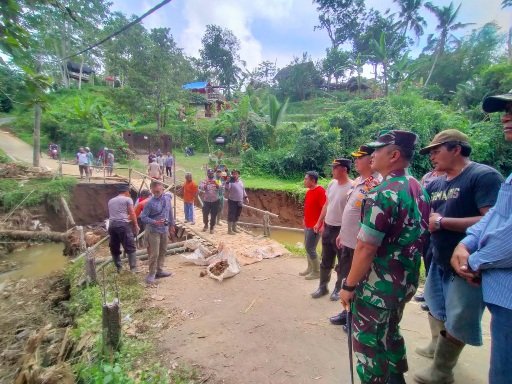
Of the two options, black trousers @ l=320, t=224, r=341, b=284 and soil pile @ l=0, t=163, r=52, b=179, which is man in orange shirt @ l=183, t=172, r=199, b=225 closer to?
black trousers @ l=320, t=224, r=341, b=284

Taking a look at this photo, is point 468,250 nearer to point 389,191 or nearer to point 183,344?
point 389,191

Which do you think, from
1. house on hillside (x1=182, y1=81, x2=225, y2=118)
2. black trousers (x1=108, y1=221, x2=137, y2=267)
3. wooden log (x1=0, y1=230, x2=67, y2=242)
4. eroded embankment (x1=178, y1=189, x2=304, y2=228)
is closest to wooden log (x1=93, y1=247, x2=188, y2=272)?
black trousers (x1=108, y1=221, x2=137, y2=267)

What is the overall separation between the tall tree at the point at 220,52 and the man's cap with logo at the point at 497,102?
43041 mm

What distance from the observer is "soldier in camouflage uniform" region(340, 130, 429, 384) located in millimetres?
2002

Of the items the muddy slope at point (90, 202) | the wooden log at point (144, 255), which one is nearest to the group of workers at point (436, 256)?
the wooden log at point (144, 255)

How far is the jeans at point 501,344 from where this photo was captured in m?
1.44

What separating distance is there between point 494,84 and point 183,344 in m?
23.8

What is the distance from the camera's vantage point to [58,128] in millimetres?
23438

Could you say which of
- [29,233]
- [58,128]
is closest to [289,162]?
[29,233]

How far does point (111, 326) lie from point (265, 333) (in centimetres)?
165

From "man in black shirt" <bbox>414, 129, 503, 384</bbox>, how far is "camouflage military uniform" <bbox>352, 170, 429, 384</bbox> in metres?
0.37

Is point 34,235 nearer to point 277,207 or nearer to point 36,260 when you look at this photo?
point 36,260

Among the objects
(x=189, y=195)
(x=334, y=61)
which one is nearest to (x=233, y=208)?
(x=189, y=195)

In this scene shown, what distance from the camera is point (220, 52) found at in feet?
139
